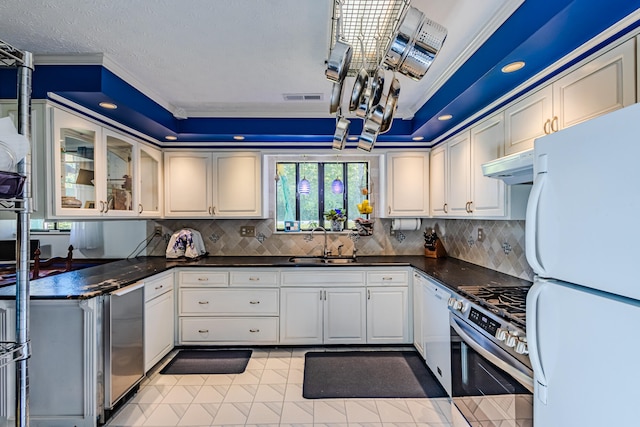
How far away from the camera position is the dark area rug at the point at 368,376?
2.50 meters

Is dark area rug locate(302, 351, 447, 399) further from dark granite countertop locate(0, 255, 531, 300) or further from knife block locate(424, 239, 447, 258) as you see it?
knife block locate(424, 239, 447, 258)

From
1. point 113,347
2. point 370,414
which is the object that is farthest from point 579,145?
point 113,347

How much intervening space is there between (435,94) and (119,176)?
2.80 metres

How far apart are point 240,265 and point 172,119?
1557mm

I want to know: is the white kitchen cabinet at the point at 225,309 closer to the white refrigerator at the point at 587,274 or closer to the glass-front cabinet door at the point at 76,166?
the glass-front cabinet door at the point at 76,166

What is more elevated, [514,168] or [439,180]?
[439,180]

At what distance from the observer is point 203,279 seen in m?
3.26

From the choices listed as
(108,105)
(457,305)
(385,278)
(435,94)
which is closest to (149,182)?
(108,105)

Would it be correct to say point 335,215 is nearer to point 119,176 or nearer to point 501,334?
point 119,176

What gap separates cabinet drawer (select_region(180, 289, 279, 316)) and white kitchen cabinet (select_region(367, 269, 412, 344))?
95 centimetres

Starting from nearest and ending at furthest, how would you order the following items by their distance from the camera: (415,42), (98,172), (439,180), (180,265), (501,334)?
(415,42), (501,334), (98,172), (180,265), (439,180)

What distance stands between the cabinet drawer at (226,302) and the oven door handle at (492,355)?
1795mm

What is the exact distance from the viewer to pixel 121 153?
2973mm

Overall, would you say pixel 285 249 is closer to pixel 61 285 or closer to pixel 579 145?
pixel 61 285
